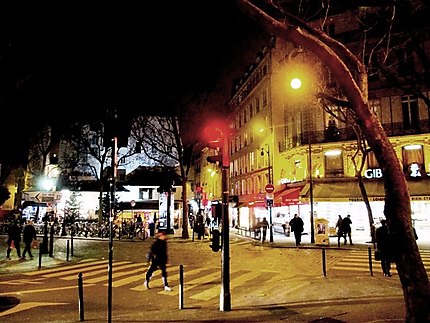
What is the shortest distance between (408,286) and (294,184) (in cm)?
2747

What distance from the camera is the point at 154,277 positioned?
540 inches

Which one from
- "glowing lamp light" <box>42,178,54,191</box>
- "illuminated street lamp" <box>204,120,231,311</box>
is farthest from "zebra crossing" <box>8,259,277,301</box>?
"glowing lamp light" <box>42,178,54,191</box>

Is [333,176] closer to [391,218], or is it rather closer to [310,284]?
[310,284]

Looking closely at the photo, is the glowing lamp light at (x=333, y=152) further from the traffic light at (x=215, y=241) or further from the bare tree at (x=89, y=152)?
the traffic light at (x=215, y=241)

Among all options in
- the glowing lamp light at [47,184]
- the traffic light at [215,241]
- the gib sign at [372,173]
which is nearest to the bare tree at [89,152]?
the glowing lamp light at [47,184]

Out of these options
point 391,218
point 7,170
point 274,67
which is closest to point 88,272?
point 7,170

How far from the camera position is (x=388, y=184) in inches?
274

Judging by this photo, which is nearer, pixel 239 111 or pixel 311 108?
pixel 311 108

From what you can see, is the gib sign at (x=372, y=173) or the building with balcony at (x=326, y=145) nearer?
the building with balcony at (x=326, y=145)

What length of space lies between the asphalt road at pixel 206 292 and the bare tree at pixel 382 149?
52.5 inches

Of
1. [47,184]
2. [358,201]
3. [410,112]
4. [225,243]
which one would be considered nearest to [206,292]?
[225,243]

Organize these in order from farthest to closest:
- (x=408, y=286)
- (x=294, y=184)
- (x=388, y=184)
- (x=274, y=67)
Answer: (x=274, y=67) < (x=294, y=184) < (x=388, y=184) < (x=408, y=286)

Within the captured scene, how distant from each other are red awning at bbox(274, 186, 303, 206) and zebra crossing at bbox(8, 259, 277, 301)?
1587cm

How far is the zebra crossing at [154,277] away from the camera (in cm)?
1170
